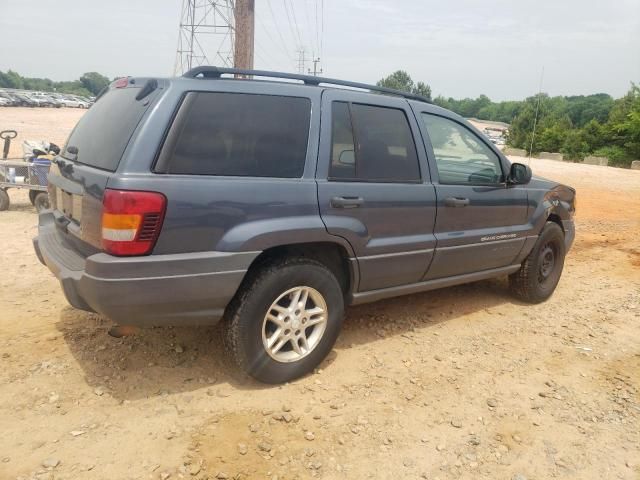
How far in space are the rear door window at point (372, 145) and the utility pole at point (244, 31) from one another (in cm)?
502

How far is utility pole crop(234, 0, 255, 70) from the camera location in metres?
7.96

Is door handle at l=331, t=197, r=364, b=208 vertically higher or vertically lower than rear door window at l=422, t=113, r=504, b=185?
lower

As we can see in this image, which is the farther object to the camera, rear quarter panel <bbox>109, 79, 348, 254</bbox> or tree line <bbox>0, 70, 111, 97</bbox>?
tree line <bbox>0, 70, 111, 97</bbox>

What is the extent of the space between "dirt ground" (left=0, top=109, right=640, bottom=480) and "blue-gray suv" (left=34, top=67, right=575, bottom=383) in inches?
16.9

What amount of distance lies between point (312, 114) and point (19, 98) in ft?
212

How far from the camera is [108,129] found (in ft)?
9.94

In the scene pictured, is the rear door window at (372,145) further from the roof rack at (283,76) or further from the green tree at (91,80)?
the green tree at (91,80)

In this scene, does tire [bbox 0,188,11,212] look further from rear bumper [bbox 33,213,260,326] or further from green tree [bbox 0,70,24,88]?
green tree [bbox 0,70,24,88]

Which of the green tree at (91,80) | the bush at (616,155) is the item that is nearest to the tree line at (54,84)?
the green tree at (91,80)

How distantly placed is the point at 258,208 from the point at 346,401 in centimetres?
130

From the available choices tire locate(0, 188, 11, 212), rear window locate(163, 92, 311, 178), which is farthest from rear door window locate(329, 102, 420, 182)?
tire locate(0, 188, 11, 212)

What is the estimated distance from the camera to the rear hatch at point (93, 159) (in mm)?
2746

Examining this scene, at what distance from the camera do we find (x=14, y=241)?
610 centimetres

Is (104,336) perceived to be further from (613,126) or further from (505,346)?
Answer: (613,126)
